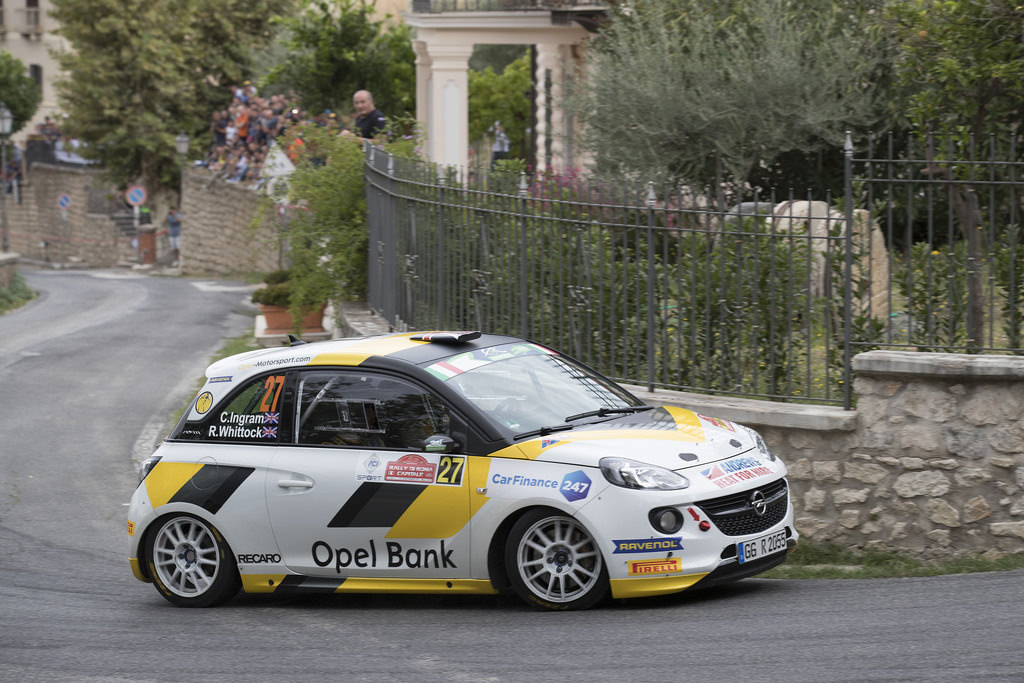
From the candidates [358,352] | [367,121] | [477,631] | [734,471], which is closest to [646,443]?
[734,471]

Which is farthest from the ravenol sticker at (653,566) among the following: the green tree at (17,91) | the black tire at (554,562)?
the green tree at (17,91)

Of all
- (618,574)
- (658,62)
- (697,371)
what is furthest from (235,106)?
(618,574)

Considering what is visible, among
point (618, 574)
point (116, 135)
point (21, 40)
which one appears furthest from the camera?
point (21, 40)

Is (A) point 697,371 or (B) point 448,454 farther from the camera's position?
(A) point 697,371

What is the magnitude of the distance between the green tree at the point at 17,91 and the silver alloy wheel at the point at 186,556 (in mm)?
65852

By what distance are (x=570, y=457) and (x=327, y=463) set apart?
146cm

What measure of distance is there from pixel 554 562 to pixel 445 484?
28.3 inches

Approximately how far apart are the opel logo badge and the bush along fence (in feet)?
6.03

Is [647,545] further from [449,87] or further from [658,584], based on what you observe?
[449,87]

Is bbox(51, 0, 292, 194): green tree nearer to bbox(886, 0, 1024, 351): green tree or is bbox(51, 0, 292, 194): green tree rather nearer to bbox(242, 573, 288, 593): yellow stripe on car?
bbox(886, 0, 1024, 351): green tree

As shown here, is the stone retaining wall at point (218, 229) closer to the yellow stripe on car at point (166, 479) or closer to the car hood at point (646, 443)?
the yellow stripe on car at point (166, 479)

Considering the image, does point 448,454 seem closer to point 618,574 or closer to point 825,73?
point 618,574

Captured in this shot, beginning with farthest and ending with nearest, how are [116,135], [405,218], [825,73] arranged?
[116,135] → [825,73] → [405,218]

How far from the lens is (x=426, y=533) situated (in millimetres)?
7488
